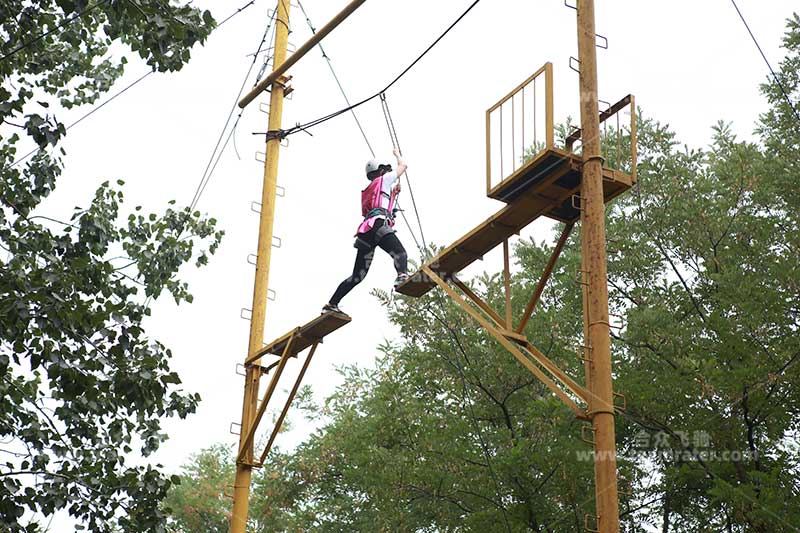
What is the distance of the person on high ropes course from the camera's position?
12961mm

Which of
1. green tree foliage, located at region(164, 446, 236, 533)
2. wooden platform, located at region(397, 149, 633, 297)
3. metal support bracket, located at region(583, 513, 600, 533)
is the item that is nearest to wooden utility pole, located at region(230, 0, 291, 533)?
wooden platform, located at region(397, 149, 633, 297)

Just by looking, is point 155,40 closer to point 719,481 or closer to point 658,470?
point 719,481

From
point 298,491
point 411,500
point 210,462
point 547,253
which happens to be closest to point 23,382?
point 411,500

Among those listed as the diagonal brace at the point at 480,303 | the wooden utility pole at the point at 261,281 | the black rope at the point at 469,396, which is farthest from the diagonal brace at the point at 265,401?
the black rope at the point at 469,396

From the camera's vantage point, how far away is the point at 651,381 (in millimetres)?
19344

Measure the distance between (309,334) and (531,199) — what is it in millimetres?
3539

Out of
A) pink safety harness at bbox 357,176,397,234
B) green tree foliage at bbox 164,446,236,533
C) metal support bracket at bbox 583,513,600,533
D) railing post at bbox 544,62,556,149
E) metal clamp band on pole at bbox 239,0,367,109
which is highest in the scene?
green tree foliage at bbox 164,446,236,533

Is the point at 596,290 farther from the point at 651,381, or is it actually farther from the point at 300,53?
the point at 651,381

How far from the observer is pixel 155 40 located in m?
10.2

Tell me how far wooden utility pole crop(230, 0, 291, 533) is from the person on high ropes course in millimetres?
1526

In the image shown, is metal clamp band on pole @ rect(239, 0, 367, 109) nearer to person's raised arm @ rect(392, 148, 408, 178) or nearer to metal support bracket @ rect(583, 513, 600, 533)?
person's raised arm @ rect(392, 148, 408, 178)

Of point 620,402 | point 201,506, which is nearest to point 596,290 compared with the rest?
point 620,402

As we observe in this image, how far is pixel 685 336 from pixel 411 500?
578cm

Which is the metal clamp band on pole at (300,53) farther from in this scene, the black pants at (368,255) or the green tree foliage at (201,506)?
the green tree foliage at (201,506)
